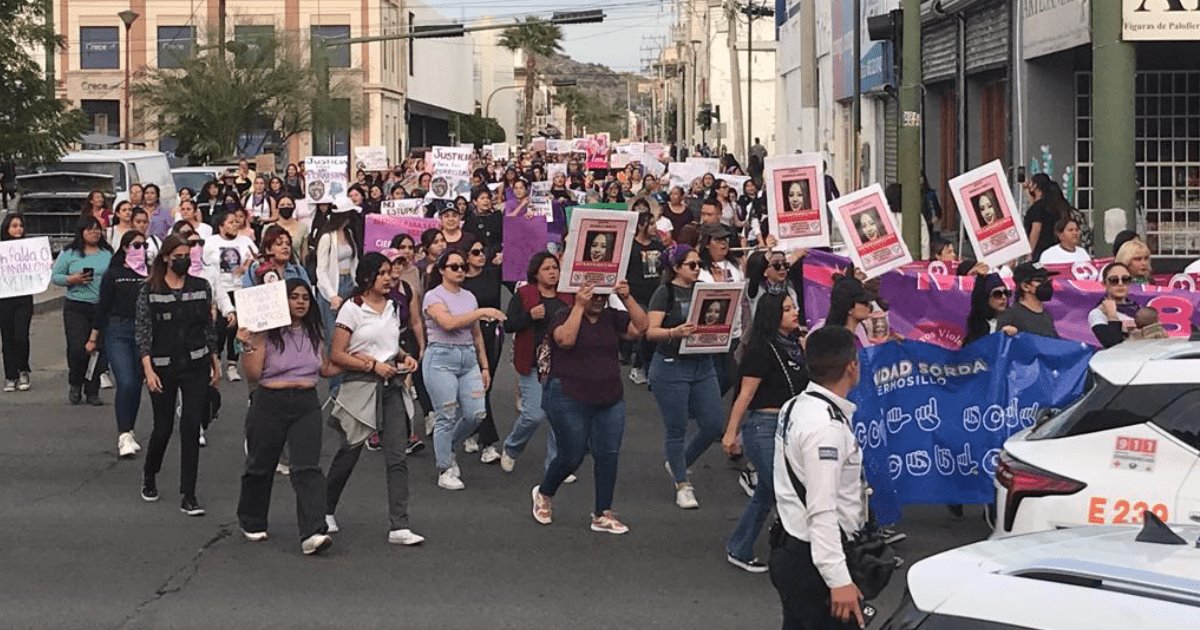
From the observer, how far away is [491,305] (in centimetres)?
1338

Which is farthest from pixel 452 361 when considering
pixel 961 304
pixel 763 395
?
pixel 961 304

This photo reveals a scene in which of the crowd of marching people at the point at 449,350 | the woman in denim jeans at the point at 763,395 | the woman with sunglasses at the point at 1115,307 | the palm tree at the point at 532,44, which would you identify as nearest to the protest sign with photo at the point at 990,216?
the crowd of marching people at the point at 449,350

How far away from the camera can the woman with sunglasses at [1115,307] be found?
36.0ft

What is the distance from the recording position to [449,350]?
11.5 meters

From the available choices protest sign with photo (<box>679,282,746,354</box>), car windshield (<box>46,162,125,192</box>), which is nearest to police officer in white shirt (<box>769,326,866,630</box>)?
protest sign with photo (<box>679,282,746,354</box>)

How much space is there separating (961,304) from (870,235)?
3.73 feet

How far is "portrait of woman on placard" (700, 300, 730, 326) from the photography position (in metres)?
10.5

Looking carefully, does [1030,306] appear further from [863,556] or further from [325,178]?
[325,178]

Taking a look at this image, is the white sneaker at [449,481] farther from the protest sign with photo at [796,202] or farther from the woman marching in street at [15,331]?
the woman marching in street at [15,331]

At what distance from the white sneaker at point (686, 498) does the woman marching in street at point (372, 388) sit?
5.99 feet

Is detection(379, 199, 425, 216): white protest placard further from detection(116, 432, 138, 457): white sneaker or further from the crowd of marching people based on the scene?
detection(116, 432, 138, 457): white sneaker

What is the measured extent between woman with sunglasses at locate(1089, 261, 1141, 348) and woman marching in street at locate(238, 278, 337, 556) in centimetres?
485

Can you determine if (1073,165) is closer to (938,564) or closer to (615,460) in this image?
(615,460)

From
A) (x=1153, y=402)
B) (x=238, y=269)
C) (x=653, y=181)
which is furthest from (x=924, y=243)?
(x=1153, y=402)
